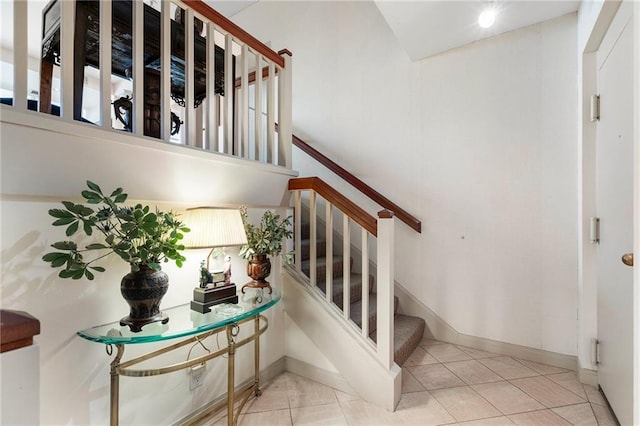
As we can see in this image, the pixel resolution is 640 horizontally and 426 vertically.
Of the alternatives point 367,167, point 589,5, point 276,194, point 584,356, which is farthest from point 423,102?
point 584,356

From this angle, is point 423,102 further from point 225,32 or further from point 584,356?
point 584,356

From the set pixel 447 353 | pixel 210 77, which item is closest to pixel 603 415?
pixel 447 353

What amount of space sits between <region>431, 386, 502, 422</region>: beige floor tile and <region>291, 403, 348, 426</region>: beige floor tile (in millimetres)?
590

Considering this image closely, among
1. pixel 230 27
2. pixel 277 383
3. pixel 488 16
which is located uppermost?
pixel 488 16

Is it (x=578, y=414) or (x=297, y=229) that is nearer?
(x=578, y=414)

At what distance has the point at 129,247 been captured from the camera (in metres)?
1.10

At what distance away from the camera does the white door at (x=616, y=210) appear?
139cm

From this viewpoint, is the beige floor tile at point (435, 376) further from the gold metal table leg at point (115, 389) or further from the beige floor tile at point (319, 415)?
the gold metal table leg at point (115, 389)

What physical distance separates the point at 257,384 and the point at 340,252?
1484 millimetres

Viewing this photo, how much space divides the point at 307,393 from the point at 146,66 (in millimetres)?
2055

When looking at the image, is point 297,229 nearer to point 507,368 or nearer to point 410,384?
point 410,384

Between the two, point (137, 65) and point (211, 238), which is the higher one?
point (137, 65)

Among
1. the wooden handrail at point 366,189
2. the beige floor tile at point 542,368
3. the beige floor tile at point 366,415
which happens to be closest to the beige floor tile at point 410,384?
the beige floor tile at point 366,415

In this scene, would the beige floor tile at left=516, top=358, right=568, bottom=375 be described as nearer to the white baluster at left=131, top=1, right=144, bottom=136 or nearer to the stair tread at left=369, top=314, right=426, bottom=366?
the stair tread at left=369, top=314, right=426, bottom=366
